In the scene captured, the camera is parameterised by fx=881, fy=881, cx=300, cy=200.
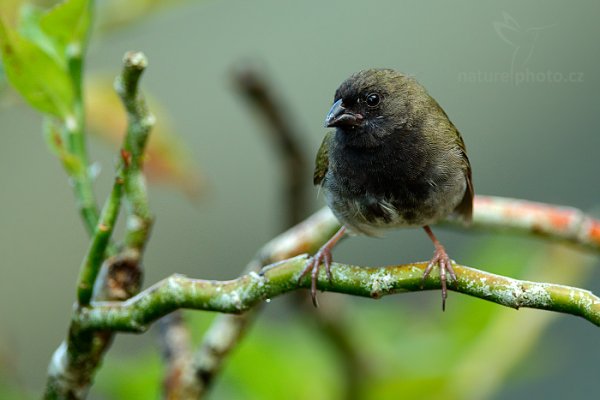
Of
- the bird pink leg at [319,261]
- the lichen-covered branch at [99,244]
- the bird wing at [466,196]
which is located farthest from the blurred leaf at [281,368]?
the lichen-covered branch at [99,244]

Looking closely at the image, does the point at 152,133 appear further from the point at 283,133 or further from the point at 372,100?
the point at 372,100

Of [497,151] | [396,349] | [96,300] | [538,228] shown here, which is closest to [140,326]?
[96,300]

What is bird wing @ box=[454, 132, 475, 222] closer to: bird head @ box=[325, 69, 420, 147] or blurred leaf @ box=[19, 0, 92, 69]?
bird head @ box=[325, 69, 420, 147]

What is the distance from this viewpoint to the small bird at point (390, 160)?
8.53 ft

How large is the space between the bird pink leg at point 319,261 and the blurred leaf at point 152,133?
52 centimetres

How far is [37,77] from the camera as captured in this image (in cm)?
216

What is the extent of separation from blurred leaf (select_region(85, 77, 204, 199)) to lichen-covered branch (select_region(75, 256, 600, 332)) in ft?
2.96

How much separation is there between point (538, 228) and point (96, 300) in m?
1.29

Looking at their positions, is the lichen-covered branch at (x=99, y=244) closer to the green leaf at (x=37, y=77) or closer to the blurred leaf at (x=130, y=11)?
the green leaf at (x=37, y=77)

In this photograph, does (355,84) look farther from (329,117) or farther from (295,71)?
(295,71)

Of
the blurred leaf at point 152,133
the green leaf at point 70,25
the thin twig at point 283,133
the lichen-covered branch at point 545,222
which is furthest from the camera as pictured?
the thin twig at point 283,133

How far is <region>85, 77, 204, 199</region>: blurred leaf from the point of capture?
282 cm

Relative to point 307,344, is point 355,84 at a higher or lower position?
higher

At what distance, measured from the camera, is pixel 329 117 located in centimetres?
265
